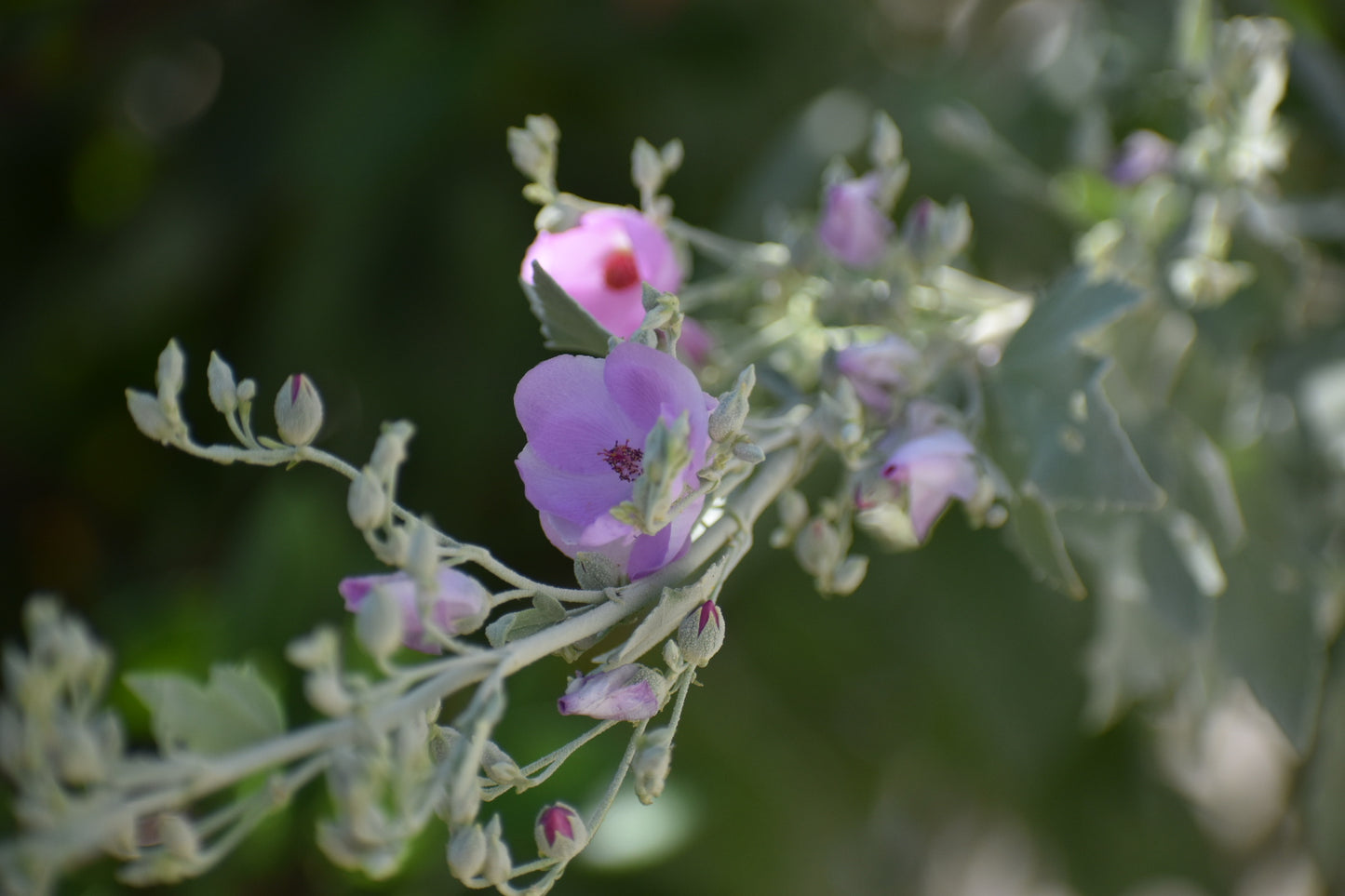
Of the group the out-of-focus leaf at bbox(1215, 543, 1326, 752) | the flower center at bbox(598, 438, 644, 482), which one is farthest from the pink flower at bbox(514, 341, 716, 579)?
the out-of-focus leaf at bbox(1215, 543, 1326, 752)

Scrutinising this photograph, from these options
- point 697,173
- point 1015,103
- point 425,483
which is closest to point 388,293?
point 425,483

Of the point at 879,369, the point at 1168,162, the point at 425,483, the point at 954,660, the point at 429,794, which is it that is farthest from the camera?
the point at 425,483

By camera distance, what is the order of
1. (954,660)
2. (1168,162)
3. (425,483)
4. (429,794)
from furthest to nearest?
(425,483) → (954,660) → (1168,162) → (429,794)

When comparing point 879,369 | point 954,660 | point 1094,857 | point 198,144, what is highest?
point 879,369

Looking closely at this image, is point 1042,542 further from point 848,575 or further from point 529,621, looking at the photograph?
point 529,621

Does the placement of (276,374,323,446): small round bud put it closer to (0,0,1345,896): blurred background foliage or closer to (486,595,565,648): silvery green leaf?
(486,595,565,648): silvery green leaf

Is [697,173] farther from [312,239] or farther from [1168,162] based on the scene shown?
[1168,162]

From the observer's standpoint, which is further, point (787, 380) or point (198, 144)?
point (198, 144)
